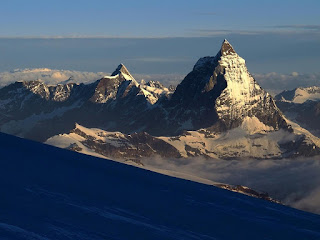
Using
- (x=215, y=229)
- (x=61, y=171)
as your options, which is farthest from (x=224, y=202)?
(x=61, y=171)

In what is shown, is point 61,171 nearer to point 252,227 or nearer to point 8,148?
Result: point 8,148

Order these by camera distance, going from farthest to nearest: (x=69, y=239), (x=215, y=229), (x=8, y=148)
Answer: (x=8, y=148), (x=215, y=229), (x=69, y=239)

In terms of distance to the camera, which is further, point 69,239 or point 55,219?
point 55,219

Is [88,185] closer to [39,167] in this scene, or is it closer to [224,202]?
[39,167]

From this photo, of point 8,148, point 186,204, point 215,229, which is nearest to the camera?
point 215,229

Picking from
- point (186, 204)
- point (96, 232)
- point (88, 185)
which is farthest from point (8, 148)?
point (96, 232)

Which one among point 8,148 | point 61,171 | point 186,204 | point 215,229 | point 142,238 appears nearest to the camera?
point 142,238

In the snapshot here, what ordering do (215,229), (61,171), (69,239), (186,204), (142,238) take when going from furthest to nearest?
1. (61,171)
2. (186,204)
3. (215,229)
4. (142,238)
5. (69,239)
